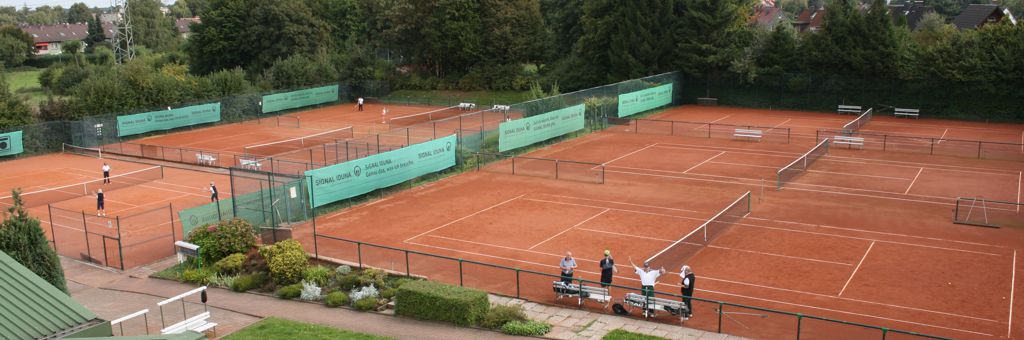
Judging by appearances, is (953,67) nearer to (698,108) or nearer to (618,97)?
(698,108)

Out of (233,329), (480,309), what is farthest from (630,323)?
(233,329)

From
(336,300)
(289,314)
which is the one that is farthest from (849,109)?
(289,314)

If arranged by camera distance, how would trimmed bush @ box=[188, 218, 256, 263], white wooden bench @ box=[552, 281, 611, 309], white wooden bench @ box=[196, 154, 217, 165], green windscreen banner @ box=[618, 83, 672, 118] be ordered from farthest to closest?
green windscreen banner @ box=[618, 83, 672, 118] → white wooden bench @ box=[196, 154, 217, 165] → trimmed bush @ box=[188, 218, 256, 263] → white wooden bench @ box=[552, 281, 611, 309]

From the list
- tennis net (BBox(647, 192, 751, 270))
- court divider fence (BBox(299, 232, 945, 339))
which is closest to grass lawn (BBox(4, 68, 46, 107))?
court divider fence (BBox(299, 232, 945, 339))

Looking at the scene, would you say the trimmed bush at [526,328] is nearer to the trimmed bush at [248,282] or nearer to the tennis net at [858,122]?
the trimmed bush at [248,282]

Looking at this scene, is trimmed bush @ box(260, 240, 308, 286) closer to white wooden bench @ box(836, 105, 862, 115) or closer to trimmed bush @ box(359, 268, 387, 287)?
trimmed bush @ box(359, 268, 387, 287)

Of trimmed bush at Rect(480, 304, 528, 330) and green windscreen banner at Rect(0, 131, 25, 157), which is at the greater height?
green windscreen banner at Rect(0, 131, 25, 157)

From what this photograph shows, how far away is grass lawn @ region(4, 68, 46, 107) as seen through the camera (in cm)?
8550

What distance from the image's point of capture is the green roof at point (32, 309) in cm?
1473

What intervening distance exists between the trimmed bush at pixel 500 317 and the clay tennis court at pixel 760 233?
2.25 meters

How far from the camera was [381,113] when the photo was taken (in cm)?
6456

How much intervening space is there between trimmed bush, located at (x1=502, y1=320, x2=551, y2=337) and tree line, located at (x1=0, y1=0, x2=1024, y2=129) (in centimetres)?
4409

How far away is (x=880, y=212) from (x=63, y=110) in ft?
156

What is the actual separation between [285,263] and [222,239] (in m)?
3.44
